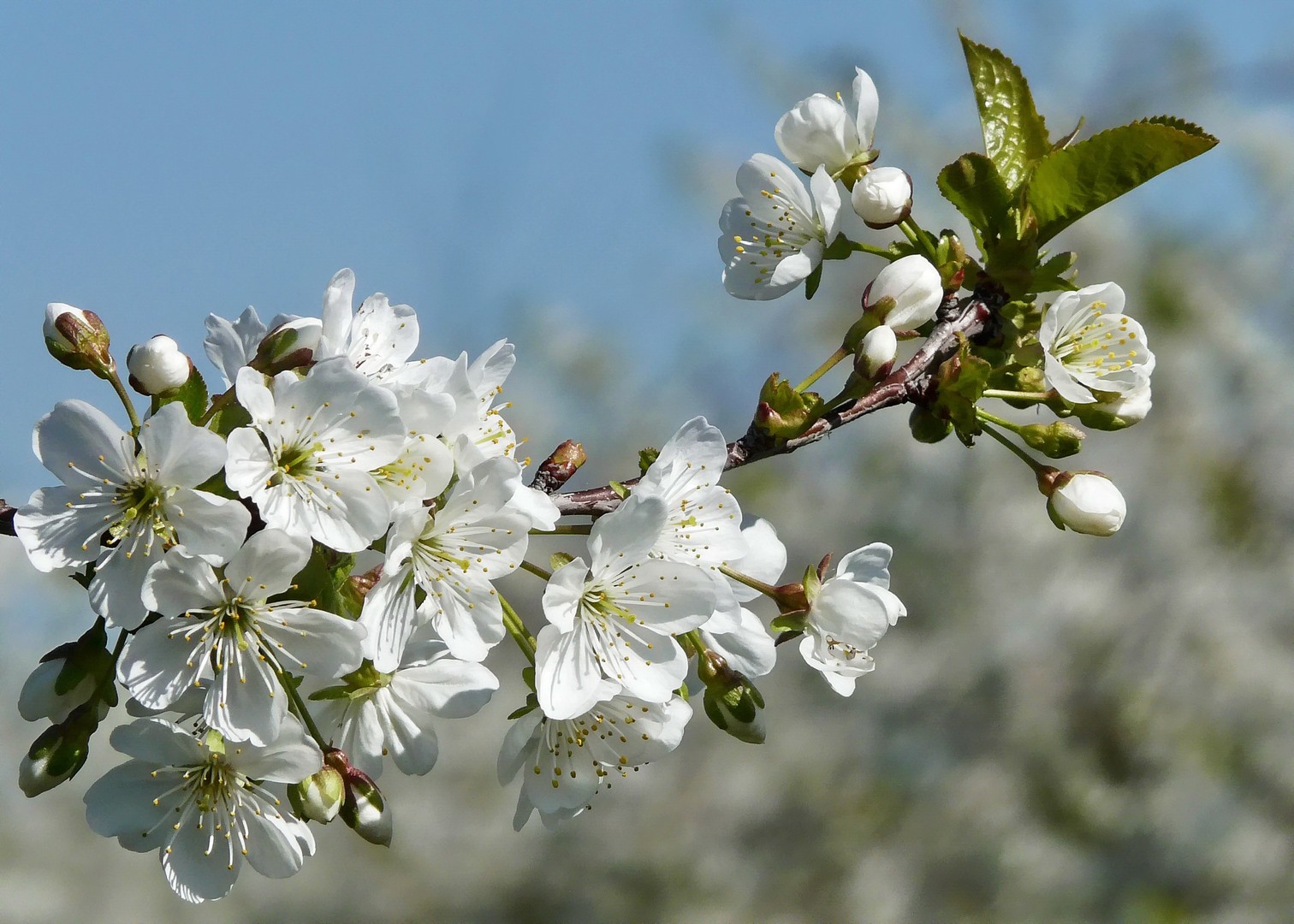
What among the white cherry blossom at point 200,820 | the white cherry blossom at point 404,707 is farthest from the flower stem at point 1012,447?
the white cherry blossom at point 200,820

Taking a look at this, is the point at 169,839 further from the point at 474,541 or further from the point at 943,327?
the point at 943,327

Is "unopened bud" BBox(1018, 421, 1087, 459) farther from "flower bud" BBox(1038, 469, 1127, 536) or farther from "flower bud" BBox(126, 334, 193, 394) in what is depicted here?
"flower bud" BBox(126, 334, 193, 394)

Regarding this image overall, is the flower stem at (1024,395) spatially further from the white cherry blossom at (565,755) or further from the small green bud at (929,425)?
the white cherry blossom at (565,755)

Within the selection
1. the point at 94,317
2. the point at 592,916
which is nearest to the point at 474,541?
the point at 94,317

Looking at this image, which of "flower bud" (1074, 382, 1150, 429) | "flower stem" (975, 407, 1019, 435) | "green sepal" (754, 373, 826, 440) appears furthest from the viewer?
"flower bud" (1074, 382, 1150, 429)

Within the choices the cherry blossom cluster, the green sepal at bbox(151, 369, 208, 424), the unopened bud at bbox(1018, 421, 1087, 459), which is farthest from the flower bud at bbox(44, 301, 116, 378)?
the unopened bud at bbox(1018, 421, 1087, 459)

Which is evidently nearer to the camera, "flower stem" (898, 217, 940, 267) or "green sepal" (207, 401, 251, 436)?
"green sepal" (207, 401, 251, 436)
